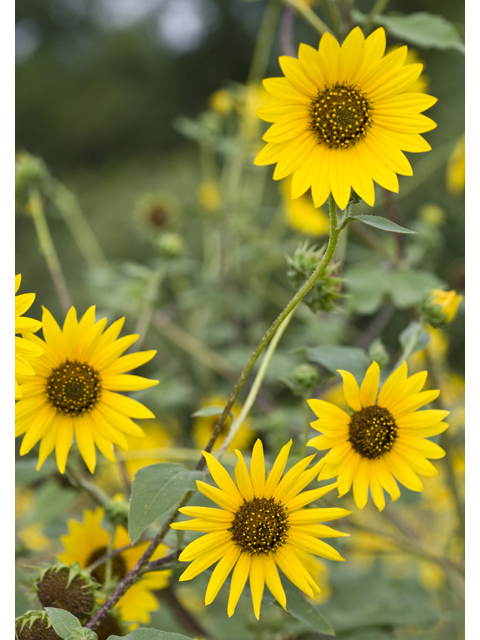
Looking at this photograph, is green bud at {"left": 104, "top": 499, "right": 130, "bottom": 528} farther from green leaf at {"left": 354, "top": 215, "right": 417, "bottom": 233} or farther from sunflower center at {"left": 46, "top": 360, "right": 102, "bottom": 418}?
green leaf at {"left": 354, "top": 215, "right": 417, "bottom": 233}

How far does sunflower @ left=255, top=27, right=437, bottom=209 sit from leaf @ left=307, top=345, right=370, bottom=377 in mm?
116

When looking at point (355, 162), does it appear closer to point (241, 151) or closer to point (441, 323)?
point (441, 323)

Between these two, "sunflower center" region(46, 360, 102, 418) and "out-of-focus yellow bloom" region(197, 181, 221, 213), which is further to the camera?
"out-of-focus yellow bloom" region(197, 181, 221, 213)

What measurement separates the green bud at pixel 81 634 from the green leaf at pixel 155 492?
4 centimetres

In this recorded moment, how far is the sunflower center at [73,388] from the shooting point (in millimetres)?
309

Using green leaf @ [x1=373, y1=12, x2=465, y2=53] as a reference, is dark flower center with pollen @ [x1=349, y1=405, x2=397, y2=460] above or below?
below

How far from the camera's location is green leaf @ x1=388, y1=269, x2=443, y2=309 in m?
0.51

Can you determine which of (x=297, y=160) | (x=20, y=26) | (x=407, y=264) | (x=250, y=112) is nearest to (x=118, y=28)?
(x=20, y=26)

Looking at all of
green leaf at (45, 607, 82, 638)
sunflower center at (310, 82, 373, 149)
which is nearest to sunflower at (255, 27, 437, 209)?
sunflower center at (310, 82, 373, 149)

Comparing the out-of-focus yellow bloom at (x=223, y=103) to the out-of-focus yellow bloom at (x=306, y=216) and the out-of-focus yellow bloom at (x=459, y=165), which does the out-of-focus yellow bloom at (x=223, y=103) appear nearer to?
the out-of-focus yellow bloom at (x=306, y=216)

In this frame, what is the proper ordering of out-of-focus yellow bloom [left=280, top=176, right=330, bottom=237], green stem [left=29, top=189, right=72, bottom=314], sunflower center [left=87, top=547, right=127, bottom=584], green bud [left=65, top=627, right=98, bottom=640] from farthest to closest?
1. out-of-focus yellow bloom [left=280, top=176, right=330, bottom=237]
2. green stem [left=29, top=189, right=72, bottom=314]
3. sunflower center [left=87, top=547, right=127, bottom=584]
4. green bud [left=65, top=627, right=98, bottom=640]

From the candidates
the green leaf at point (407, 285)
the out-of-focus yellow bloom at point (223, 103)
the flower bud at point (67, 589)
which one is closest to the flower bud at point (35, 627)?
the flower bud at point (67, 589)

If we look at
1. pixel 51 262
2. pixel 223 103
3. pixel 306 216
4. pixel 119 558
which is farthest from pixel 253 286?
pixel 119 558

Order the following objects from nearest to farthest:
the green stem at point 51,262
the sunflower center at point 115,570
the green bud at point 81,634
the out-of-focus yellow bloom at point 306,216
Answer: the green bud at point 81,634
the sunflower center at point 115,570
the green stem at point 51,262
the out-of-focus yellow bloom at point 306,216
